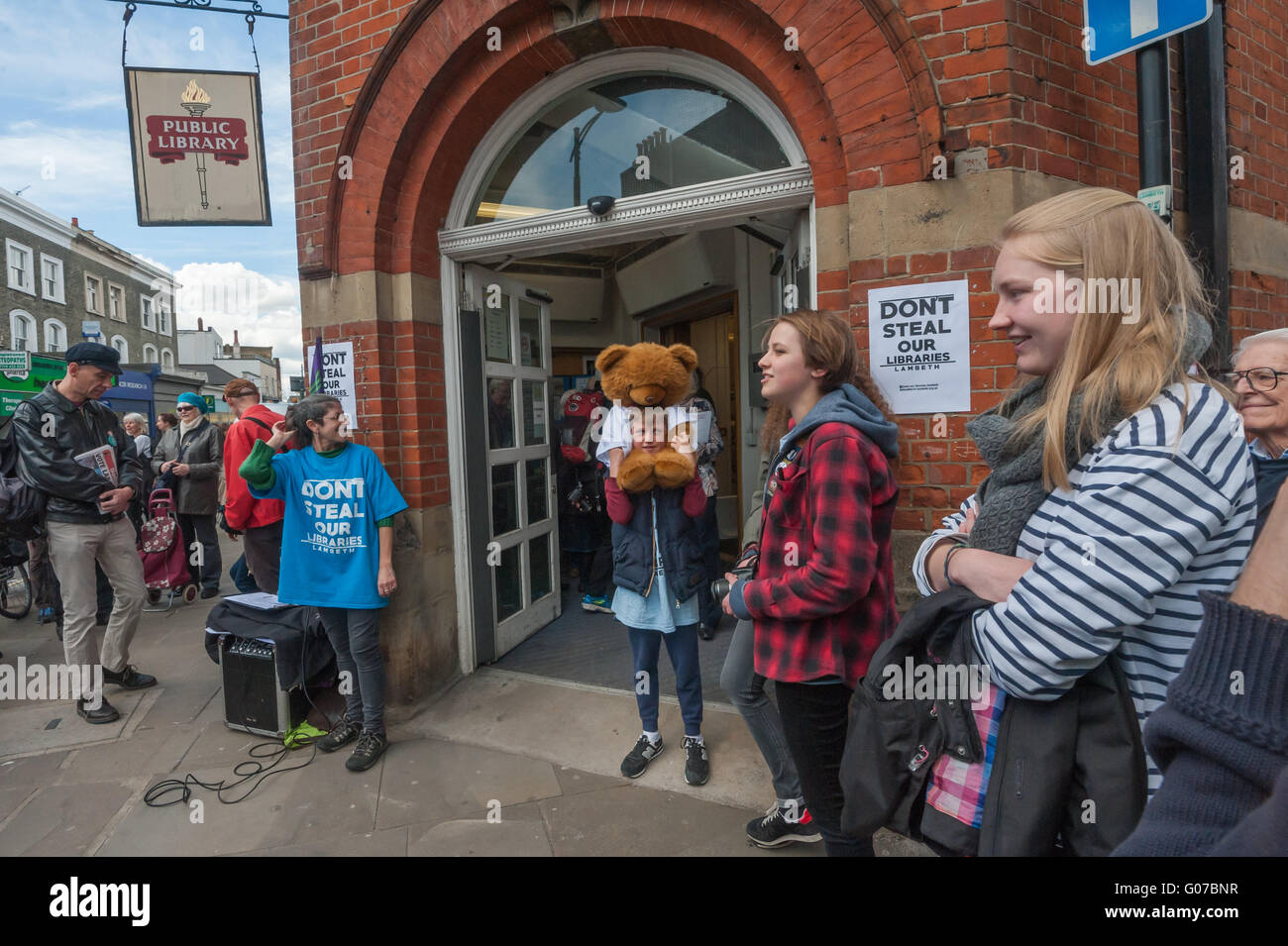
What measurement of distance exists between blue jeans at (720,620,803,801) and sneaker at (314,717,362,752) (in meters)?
2.29

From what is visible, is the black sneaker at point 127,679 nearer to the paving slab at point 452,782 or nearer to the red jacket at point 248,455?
the red jacket at point 248,455

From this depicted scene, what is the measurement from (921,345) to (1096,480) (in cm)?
195

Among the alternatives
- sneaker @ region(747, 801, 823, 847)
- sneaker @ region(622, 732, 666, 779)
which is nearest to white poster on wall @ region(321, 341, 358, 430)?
sneaker @ region(622, 732, 666, 779)

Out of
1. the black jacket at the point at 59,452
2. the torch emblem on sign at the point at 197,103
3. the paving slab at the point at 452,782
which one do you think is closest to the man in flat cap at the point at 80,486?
the black jacket at the point at 59,452

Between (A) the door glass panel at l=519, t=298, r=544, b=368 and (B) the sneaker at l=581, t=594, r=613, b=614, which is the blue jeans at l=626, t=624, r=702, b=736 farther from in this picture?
(A) the door glass panel at l=519, t=298, r=544, b=368

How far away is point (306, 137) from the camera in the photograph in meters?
4.31

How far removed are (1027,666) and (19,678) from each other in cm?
648

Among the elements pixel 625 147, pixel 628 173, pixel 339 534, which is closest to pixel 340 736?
pixel 339 534

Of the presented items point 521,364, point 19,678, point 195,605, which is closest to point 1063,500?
point 521,364

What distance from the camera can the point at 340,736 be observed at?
12.5 ft

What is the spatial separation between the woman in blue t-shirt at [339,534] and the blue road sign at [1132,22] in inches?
144

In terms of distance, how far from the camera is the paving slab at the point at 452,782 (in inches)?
126

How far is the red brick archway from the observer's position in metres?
2.94

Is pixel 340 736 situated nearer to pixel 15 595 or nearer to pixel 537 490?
pixel 537 490
